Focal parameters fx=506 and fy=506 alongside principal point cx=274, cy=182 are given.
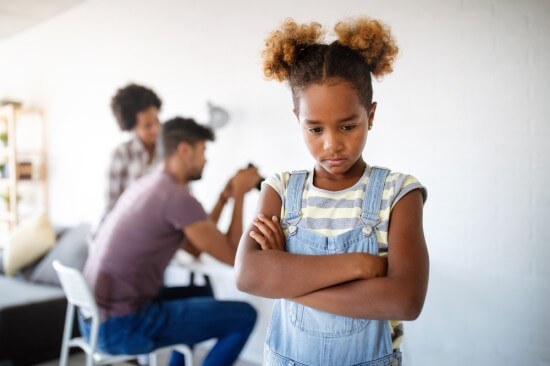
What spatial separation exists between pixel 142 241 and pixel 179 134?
1.97 feet

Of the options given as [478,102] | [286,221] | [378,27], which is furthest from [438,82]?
[286,221]

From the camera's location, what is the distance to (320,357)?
1.01 metres

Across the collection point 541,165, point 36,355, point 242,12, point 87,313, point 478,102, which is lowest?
point 36,355

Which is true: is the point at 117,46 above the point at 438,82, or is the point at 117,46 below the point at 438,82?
above

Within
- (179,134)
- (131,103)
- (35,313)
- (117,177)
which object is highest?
(131,103)

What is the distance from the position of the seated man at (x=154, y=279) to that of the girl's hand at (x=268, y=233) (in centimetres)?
108

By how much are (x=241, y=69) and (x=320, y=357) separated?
83.5 inches

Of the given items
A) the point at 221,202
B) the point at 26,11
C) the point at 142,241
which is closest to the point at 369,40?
the point at 142,241

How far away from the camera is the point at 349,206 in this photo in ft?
3.41

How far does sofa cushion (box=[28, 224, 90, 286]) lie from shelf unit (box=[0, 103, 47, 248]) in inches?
49.8

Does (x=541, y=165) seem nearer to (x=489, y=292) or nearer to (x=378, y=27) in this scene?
(x=489, y=292)

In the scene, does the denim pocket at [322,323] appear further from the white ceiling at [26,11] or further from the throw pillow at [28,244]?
the white ceiling at [26,11]

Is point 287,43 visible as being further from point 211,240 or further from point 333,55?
point 211,240

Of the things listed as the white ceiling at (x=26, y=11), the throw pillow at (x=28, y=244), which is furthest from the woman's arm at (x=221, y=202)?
the white ceiling at (x=26, y=11)
